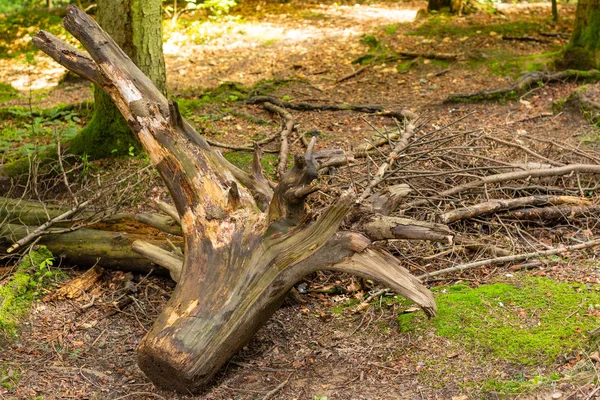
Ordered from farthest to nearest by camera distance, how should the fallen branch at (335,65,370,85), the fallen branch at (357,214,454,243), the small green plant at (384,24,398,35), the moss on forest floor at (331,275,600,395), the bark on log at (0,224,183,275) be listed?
1. the small green plant at (384,24,398,35)
2. the fallen branch at (335,65,370,85)
3. the bark on log at (0,224,183,275)
4. the fallen branch at (357,214,454,243)
5. the moss on forest floor at (331,275,600,395)

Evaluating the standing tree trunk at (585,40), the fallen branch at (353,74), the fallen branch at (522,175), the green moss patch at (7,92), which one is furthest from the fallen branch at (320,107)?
the green moss patch at (7,92)

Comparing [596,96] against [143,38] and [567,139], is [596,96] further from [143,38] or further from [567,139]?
[143,38]

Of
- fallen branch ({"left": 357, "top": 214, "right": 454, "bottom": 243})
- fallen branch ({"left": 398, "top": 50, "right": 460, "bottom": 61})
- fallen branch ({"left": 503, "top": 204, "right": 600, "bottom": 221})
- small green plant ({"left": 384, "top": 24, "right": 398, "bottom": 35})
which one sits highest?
fallen branch ({"left": 357, "top": 214, "right": 454, "bottom": 243})

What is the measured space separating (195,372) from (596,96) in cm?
651

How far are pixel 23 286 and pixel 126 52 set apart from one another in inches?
123

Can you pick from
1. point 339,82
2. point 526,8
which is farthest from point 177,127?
point 526,8

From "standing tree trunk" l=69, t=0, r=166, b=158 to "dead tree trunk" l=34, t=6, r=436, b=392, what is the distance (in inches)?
96.5

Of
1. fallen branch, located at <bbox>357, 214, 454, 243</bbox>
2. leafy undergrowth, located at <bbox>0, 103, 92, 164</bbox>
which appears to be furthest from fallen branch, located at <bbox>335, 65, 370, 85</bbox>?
fallen branch, located at <bbox>357, 214, 454, 243</bbox>

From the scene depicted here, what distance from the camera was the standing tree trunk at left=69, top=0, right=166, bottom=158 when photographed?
22.9ft

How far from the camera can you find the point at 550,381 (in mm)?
3539

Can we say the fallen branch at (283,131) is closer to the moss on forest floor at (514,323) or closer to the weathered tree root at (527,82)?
the moss on forest floor at (514,323)

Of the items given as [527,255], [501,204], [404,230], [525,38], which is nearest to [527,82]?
[525,38]

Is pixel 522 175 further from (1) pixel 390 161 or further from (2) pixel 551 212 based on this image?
(1) pixel 390 161

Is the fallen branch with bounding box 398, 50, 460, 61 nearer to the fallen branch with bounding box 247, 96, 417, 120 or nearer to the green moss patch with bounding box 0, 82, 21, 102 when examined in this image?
the fallen branch with bounding box 247, 96, 417, 120
